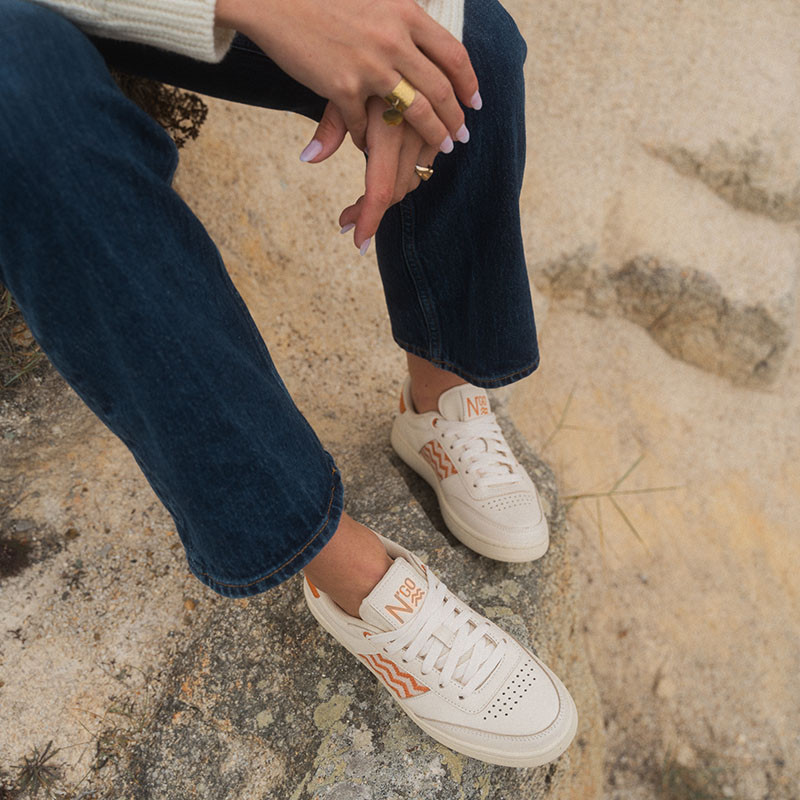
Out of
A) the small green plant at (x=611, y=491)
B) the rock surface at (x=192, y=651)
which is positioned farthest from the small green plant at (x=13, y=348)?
the small green plant at (x=611, y=491)

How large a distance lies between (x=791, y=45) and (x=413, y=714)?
240 centimetres

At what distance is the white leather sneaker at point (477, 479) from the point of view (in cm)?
104

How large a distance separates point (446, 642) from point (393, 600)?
0.34 ft

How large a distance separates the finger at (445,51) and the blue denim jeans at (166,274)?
0.33 feet

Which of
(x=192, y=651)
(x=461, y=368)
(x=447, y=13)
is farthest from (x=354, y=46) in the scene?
(x=192, y=651)

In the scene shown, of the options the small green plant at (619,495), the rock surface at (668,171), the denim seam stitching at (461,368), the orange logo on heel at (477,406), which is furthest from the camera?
the rock surface at (668,171)

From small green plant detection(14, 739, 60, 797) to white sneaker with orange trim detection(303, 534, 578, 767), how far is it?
0.41 meters

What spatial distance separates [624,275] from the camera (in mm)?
2025

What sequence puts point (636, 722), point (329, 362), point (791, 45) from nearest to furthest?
point (329, 362) → point (636, 722) → point (791, 45)

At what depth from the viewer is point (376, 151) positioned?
2.32 ft

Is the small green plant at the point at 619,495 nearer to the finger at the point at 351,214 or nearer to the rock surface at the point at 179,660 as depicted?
the rock surface at the point at 179,660

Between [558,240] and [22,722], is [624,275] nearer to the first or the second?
[558,240]

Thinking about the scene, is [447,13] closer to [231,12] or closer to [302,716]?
[231,12]

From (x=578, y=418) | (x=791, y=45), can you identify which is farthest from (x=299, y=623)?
(x=791, y=45)
